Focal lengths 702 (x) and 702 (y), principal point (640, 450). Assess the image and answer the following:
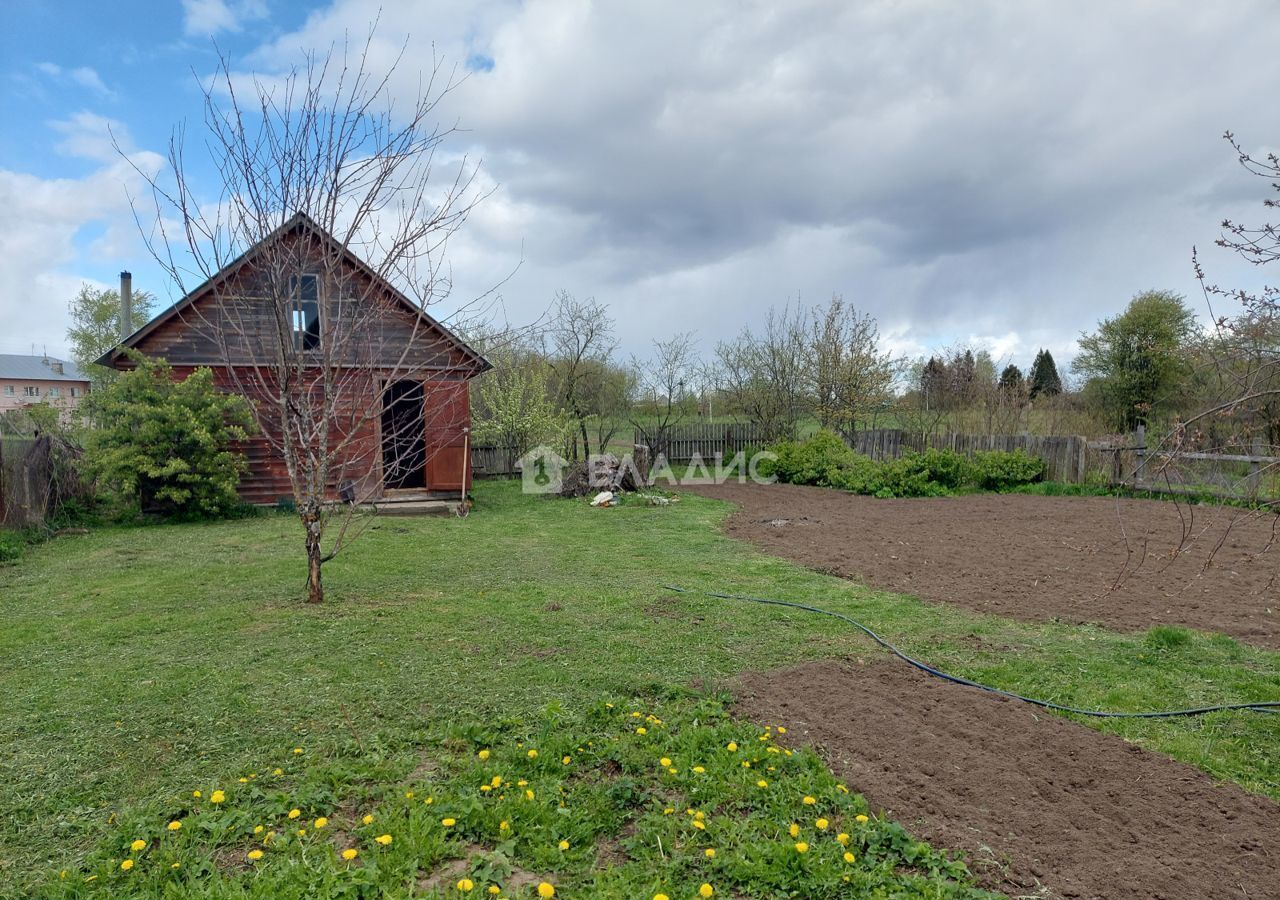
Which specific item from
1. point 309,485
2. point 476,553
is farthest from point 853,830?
point 476,553

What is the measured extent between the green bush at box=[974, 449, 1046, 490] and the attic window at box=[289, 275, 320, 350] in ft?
44.9

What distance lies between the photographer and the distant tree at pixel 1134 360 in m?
17.9

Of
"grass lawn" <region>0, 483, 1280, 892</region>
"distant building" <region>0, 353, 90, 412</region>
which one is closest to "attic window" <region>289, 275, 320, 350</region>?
"grass lawn" <region>0, 483, 1280, 892</region>

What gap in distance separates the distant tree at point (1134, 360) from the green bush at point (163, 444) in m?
20.1

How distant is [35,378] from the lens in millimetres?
55406

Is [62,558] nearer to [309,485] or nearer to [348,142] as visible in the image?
[309,485]

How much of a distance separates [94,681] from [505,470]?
1409 cm

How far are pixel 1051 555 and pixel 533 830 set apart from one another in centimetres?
796

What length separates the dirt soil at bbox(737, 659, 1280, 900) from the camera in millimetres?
2600

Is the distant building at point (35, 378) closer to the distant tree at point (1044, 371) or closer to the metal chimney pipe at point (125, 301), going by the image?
the metal chimney pipe at point (125, 301)

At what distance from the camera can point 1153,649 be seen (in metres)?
5.05

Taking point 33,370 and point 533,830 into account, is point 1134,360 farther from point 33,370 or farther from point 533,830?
point 33,370

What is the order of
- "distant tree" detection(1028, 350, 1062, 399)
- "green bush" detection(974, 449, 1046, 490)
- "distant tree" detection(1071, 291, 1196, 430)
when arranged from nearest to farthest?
"green bush" detection(974, 449, 1046, 490) → "distant tree" detection(1071, 291, 1196, 430) → "distant tree" detection(1028, 350, 1062, 399)

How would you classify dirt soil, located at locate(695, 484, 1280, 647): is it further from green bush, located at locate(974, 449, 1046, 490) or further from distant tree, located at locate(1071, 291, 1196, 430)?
distant tree, located at locate(1071, 291, 1196, 430)
